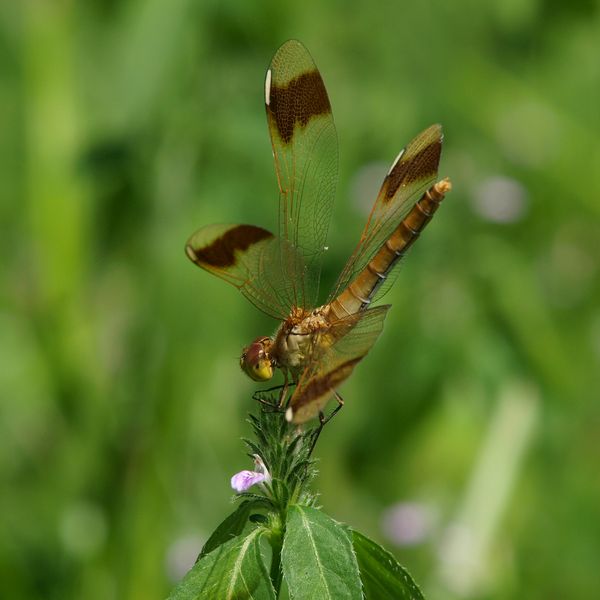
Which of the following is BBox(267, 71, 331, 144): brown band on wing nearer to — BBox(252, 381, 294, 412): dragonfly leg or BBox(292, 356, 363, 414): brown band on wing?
BBox(252, 381, 294, 412): dragonfly leg

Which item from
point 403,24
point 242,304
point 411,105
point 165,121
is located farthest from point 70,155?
point 403,24

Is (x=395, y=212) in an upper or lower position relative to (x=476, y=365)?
upper

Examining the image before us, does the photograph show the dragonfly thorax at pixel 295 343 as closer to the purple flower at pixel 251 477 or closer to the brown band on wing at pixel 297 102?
the purple flower at pixel 251 477

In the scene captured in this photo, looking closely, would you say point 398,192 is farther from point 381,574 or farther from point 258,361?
point 381,574

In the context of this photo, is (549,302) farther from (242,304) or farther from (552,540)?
(242,304)

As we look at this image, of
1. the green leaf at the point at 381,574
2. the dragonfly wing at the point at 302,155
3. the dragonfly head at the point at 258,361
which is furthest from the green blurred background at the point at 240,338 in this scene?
the green leaf at the point at 381,574

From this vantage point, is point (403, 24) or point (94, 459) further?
point (403, 24)

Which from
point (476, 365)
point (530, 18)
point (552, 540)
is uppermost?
point (530, 18)
